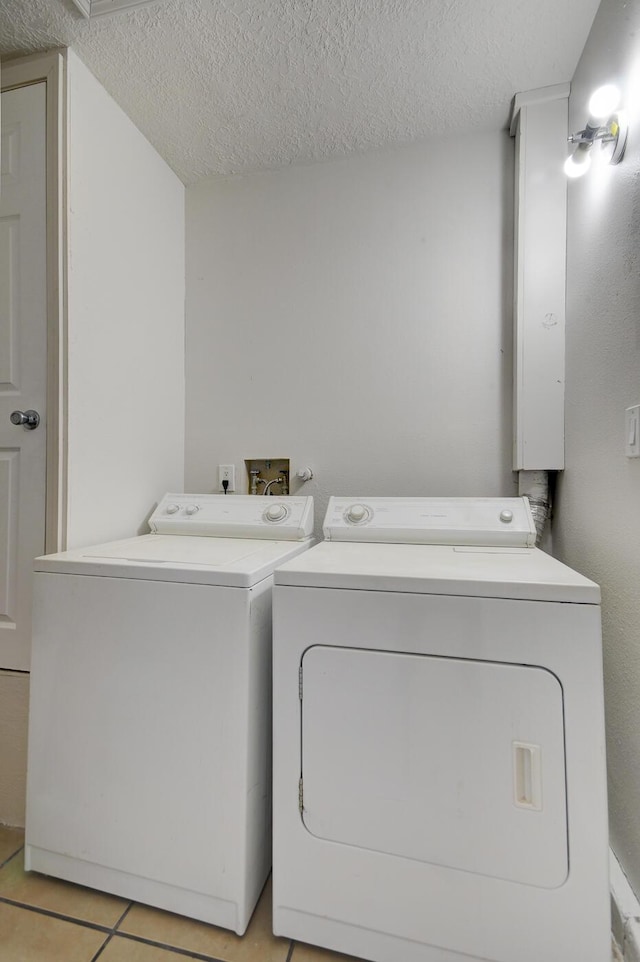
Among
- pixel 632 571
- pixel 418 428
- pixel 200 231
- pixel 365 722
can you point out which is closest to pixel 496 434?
pixel 418 428

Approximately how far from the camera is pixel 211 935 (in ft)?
3.28

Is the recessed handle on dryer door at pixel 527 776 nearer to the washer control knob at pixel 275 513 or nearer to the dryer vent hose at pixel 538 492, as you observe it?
the dryer vent hose at pixel 538 492

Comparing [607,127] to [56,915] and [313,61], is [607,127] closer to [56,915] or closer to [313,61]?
[313,61]

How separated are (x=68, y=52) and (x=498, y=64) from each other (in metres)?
1.36

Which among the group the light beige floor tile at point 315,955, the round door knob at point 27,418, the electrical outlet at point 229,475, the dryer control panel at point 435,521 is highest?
the round door knob at point 27,418

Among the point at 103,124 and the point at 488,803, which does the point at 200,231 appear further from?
the point at 488,803

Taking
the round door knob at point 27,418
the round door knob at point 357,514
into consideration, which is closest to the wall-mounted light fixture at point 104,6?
the round door knob at point 27,418

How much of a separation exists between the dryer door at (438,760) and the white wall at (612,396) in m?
0.32

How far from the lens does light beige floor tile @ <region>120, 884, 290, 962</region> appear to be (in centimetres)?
96

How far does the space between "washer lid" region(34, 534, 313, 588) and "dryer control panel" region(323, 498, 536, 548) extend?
23 cm

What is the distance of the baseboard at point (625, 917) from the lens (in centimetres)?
88

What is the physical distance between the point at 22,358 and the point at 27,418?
19 centimetres

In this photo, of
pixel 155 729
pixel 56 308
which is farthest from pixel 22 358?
pixel 155 729

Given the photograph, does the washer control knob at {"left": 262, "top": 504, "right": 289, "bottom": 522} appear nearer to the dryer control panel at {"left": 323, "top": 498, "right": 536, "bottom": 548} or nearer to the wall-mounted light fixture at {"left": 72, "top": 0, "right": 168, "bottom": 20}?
the dryer control panel at {"left": 323, "top": 498, "right": 536, "bottom": 548}
